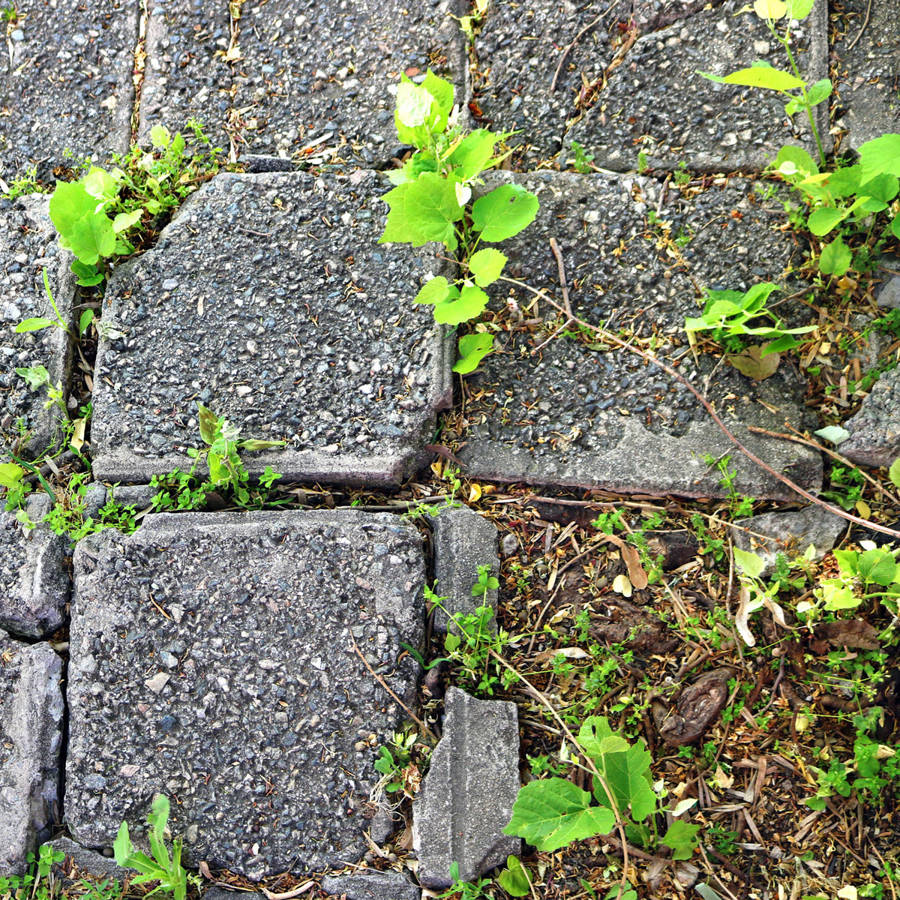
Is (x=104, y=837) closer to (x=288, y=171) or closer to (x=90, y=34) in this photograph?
(x=288, y=171)

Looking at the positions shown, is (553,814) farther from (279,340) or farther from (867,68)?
(867,68)

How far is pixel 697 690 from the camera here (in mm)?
1686

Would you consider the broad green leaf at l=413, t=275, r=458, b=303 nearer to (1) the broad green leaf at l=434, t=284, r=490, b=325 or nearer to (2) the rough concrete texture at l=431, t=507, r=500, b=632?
(1) the broad green leaf at l=434, t=284, r=490, b=325

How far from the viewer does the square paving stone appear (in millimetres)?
1921

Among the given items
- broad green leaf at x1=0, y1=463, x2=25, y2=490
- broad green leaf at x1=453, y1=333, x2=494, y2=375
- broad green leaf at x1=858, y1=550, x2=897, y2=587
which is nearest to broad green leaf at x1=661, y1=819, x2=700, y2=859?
broad green leaf at x1=858, y1=550, x2=897, y2=587

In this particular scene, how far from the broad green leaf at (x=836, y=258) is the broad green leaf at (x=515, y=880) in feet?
4.83

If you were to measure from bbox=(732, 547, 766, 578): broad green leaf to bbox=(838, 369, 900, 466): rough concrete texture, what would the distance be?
357 mm

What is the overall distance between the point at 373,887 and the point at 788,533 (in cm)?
117

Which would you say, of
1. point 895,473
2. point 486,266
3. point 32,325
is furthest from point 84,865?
point 895,473

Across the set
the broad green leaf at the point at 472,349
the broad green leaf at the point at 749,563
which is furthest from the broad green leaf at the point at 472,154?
the broad green leaf at the point at 749,563

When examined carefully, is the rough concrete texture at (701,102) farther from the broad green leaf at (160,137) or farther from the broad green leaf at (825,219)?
the broad green leaf at (160,137)

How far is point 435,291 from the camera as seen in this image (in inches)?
68.6

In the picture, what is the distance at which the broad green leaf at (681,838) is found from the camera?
1575mm

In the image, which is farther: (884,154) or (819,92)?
(819,92)
